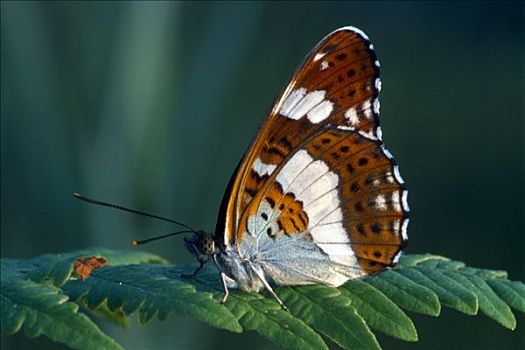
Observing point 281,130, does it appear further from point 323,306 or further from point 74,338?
point 74,338

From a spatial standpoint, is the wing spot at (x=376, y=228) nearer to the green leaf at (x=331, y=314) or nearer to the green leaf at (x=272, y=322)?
the green leaf at (x=331, y=314)

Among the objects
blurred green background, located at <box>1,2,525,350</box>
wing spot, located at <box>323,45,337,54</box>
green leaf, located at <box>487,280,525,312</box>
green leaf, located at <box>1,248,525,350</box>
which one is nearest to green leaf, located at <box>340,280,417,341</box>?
green leaf, located at <box>1,248,525,350</box>

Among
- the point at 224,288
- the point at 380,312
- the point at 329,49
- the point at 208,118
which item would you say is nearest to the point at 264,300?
the point at 224,288

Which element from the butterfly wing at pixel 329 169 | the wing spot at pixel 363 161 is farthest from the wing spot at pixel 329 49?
the wing spot at pixel 363 161

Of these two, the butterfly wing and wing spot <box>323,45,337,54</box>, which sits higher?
wing spot <box>323,45,337,54</box>

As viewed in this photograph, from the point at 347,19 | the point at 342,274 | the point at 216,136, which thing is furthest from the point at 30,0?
the point at 342,274

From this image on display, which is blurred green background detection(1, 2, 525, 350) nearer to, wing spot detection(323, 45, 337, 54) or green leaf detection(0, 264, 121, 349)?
wing spot detection(323, 45, 337, 54)
